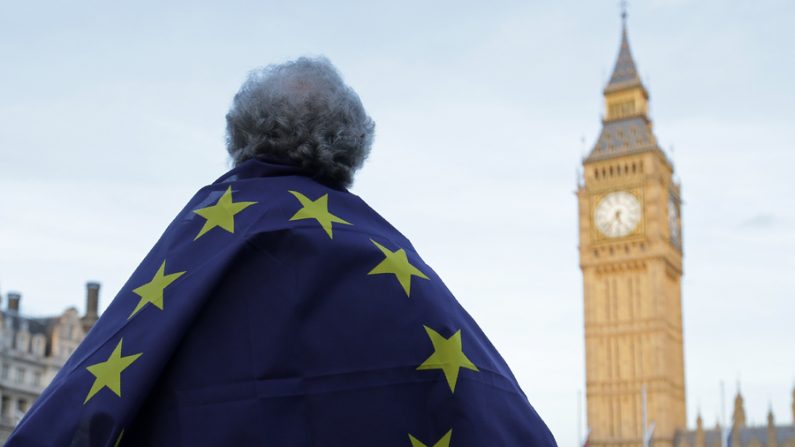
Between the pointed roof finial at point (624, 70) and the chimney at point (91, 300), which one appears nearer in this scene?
the chimney at point (91, 300)

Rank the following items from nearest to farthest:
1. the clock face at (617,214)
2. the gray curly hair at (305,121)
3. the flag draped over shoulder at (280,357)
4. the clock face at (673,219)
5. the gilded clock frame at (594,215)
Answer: the flag draped over shoulder at (280,357) → the gray curly hair at (305,121) → the gilded clock frame at (594,215) → the clock face at (617,214) → the clock face at (673,219)

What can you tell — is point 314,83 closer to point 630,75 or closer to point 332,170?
point 332,170

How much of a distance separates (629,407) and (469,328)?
230 feet

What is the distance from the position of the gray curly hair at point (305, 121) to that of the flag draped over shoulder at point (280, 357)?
25 cm

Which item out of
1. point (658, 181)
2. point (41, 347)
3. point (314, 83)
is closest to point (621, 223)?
point (658, 181)

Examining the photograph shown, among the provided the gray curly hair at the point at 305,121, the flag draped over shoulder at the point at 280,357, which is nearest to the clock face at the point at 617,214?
the gray curly hair at the point at 305,121

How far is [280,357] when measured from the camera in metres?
2.89

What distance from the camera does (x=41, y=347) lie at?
52.6 metres

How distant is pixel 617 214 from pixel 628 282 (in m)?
4.69

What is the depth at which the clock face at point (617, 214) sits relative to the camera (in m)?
73.1

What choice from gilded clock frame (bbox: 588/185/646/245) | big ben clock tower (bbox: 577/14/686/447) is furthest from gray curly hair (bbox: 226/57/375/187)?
gilded clock frame (bbox: 588/185/646/245)

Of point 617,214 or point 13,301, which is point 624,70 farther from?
point 13,301

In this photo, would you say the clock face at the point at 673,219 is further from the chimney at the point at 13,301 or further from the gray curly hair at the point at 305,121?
the gray curly hair at the point at 305,121

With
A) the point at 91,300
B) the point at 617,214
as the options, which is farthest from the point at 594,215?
the point at 91,300
